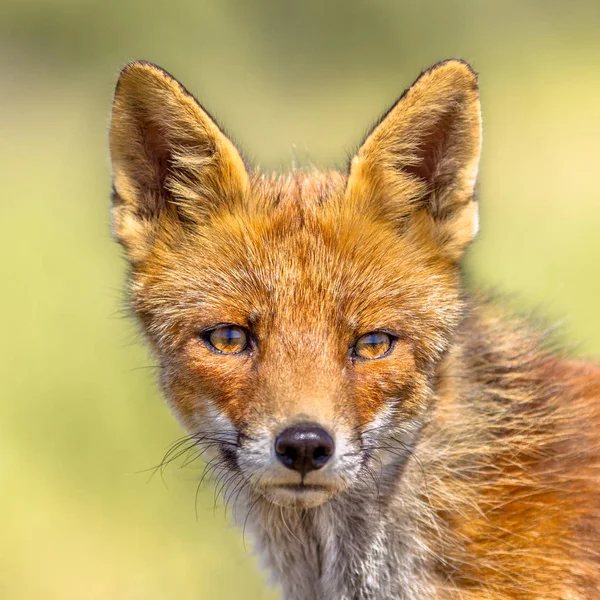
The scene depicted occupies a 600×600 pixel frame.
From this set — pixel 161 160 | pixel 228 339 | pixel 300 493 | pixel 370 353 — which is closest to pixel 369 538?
pixel 300 493

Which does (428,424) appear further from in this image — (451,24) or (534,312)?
(451,24)

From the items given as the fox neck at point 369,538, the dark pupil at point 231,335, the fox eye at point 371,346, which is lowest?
the fox neck at point 369,538

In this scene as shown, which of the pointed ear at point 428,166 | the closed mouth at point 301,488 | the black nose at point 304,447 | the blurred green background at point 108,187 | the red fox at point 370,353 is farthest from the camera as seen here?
the blurred green background at point 108,187

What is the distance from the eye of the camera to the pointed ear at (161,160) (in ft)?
15.6

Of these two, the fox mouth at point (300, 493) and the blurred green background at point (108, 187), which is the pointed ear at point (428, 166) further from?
the fox mouth at point (300, 493)

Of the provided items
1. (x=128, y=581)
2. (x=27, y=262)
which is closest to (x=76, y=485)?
(x=128, y=581)

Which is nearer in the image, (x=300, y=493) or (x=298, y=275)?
(x=300, y=493)

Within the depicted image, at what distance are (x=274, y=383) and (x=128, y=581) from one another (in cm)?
476

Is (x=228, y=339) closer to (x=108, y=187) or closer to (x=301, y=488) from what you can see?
(x=301, y=488)

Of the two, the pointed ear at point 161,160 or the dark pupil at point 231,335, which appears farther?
the pointed ear at point 161,160

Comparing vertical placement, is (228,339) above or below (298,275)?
below

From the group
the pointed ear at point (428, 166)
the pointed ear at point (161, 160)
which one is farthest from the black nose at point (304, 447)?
the pointed ear at point (161, 160)

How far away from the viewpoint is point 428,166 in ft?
16.2

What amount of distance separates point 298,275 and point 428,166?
3.33 feet
